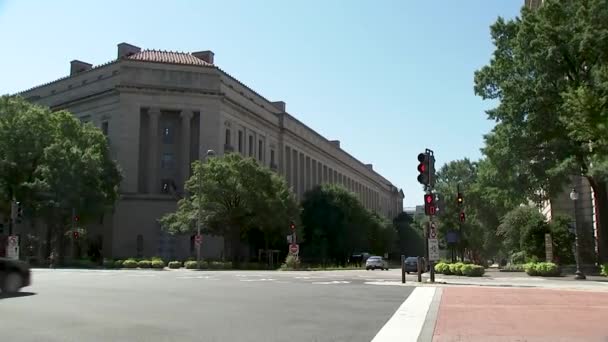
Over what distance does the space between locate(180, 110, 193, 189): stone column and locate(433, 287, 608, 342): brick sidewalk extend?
5568 cm

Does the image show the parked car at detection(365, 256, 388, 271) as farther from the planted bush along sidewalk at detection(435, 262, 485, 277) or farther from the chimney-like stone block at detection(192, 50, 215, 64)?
the chimney-like stone block at detection(192, 50, 215, 64)

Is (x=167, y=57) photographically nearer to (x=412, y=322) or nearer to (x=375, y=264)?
(x=375, y=264)

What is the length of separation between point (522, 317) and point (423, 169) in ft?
40.0

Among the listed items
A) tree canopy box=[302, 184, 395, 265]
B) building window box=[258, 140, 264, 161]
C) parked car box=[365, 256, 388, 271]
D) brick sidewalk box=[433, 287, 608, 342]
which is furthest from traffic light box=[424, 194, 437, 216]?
building window box=[258, 140, 264, 161]

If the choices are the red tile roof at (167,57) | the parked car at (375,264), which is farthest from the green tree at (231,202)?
the red tile roof at (167,57)

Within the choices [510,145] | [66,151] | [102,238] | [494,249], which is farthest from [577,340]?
[494,249]

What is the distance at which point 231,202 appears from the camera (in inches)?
2245

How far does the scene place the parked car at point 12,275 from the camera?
670 inches

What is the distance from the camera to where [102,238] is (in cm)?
7112

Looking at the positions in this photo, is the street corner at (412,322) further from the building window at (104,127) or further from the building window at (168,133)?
the building window at (104,127)

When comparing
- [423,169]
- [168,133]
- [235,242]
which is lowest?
[235,242]

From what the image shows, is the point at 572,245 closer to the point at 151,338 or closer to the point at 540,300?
the point at 540,300

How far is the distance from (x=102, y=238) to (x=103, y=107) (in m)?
16.2

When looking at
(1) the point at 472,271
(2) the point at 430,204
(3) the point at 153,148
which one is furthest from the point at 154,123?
(2) the point at 430,204
